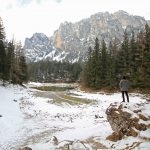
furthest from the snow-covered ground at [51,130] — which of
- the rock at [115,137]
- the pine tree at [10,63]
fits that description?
the pine tree at [10,63]

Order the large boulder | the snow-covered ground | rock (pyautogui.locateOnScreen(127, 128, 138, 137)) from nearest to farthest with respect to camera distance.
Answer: rock (pyautogui.locateOnScreen(127, 128, 138, 137)) → the large boulder → the snow-covered ground

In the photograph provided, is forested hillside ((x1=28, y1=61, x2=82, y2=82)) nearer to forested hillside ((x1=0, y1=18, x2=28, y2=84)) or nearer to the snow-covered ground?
forested hillside ((x1=0, y1=18, x2=28, y2=84))

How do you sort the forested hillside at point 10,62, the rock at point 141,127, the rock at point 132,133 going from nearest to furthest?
the rock at point 132,133 < the rock at point 141,127 < the forested hillside at point 10,62

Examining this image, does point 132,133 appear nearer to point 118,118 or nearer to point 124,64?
point 118,118

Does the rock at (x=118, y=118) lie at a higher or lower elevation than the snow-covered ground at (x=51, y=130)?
higher

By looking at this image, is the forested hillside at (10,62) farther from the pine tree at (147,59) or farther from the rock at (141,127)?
the rock at (141,127)

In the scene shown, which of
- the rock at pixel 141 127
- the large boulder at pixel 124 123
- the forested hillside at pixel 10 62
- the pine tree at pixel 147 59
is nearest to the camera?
the rock at pixel 141 127

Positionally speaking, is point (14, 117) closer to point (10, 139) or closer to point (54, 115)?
point (54, 115)

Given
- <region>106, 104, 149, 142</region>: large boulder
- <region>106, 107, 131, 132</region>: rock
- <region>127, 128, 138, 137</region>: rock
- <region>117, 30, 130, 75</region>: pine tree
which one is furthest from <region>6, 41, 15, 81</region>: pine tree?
<region>127, 128, 138, 137</region>: rock

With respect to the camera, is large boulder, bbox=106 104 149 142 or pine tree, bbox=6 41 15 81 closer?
large boulder, bbox=106 104 149 142

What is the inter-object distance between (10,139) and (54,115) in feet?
36.3

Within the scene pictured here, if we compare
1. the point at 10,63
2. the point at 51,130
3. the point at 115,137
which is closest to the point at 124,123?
the point at 115,137

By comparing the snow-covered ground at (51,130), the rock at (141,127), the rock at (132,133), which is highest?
the rock at (141,127)

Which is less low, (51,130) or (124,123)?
(124,123)
